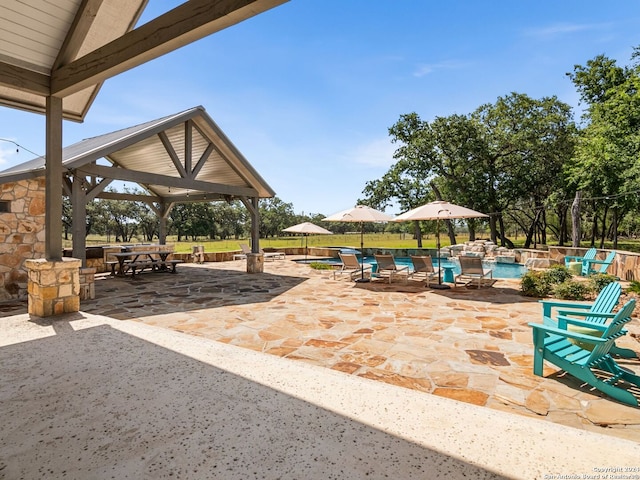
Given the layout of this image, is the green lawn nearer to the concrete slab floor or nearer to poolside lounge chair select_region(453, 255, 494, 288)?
poolside lounge chair select_region(453, 255, 494, 288)

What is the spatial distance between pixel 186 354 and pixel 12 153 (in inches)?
362

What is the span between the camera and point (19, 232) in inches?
303

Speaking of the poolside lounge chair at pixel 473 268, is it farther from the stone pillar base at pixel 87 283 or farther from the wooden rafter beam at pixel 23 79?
the wooden rafter beam at pixel 23 79

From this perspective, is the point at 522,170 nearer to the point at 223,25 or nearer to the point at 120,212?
the point at 223,25

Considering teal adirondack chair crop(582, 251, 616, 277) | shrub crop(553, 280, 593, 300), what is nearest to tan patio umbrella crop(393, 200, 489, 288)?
shrub crop(553, 280, 593, 300)

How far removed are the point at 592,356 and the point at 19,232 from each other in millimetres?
11149

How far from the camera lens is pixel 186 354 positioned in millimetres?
3680

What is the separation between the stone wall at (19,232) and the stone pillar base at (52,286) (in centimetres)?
344

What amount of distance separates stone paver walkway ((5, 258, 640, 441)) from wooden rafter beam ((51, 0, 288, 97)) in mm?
3739

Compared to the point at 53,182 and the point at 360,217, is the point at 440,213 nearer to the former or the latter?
the point at 360,217

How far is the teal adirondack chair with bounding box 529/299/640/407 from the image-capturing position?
10.2 ft

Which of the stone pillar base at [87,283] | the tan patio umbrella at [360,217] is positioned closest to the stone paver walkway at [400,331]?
the stone pillar base at [87,283]

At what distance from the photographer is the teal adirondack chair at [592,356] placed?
310 centimetres

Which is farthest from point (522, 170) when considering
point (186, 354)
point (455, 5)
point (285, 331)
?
point (186, 354)
